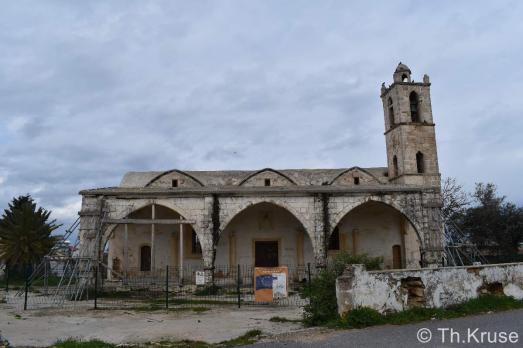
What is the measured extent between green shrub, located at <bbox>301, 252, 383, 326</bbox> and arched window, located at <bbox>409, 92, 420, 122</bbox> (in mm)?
15810

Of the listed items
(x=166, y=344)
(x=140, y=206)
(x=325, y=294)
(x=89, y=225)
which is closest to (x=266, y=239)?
(x=140, y=206)

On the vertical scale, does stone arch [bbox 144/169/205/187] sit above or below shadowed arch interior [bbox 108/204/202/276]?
above

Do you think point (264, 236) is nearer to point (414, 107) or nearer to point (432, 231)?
point (432, 231)

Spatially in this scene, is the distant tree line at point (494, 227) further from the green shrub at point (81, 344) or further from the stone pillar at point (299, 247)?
the green shrub at point (81, 344)

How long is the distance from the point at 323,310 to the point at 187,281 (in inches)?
440

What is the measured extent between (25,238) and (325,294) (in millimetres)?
19290

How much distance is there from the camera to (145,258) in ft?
67.6

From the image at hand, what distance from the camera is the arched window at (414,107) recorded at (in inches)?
919

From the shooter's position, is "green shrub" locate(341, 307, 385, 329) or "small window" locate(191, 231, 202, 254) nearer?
"green shrub" locate(341, 307, 385, 329)

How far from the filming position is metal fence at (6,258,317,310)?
44.0ft

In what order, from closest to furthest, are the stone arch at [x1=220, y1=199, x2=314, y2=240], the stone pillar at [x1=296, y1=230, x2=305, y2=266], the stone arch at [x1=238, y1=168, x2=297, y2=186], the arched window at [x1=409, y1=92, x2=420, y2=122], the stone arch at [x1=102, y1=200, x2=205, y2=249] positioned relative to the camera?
the stone arch at [x1=102, y1=200, x2=205, y2=249], the stone arch at [x1=220, y1=199, x2=314, y2=240], the stone pillar at [x1=296, y1=230, x2=305, y2=266], the stone arch at [x1=238, y1=168, x2=297, y2=186], the arched window at [x1=409, y1=92, x2=420, y2=122]

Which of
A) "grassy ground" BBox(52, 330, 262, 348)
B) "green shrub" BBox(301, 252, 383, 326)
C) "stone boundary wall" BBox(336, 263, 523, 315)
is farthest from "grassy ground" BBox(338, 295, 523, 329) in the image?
"grassy ground" BBox(52, 330, 262, 348)

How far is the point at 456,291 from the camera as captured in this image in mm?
9305

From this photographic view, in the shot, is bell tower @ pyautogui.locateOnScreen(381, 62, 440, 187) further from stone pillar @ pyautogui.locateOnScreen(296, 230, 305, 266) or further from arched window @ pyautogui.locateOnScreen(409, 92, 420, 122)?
stone pillar @ pyautogui.locateOnScreen(296, 230, 305, 266)
